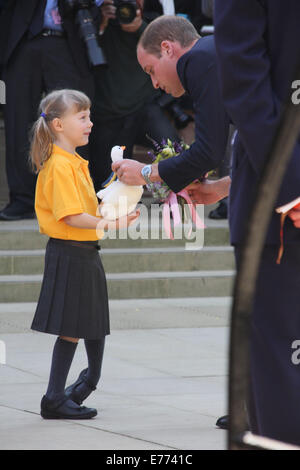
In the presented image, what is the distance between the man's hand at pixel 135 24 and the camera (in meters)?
9.04

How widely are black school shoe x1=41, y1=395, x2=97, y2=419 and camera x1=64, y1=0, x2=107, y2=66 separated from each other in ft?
15.2

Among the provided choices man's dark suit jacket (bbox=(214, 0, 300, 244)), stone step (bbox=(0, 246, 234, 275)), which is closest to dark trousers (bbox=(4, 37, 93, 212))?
stone step (bbox=(0, 246, 234, 275))

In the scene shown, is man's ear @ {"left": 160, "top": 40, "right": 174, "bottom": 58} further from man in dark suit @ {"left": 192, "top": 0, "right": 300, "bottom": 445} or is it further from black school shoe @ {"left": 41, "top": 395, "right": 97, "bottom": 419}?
black school shoe @ {"left": 41, "top": 395, "right": 97, "bottom": 419}

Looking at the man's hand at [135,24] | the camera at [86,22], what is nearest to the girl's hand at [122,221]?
the camera at [86,22]

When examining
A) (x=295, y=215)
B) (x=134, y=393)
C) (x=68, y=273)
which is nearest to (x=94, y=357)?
(x=68, y=273)

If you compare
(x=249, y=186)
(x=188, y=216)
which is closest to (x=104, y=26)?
(x=188, y=216)

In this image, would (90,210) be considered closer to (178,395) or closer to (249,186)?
(178,395)

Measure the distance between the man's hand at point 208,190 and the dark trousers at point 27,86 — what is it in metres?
5.04

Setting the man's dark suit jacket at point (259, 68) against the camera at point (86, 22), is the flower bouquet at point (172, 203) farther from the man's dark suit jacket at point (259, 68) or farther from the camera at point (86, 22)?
the camera at point (86, 22)

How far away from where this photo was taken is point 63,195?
4598mm

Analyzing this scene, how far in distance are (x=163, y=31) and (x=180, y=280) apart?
15.2ft

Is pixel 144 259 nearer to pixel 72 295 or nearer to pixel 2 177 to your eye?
pixel 2 177

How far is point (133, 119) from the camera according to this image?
969 centimetres

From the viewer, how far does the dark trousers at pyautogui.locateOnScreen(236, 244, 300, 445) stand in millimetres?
2645
